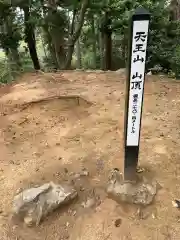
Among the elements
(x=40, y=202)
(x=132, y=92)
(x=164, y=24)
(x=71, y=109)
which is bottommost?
(x=40, y=202)

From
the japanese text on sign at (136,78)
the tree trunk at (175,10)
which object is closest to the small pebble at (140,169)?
the japanese text on sign at (136,78)

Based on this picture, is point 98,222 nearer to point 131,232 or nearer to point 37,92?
point 131,232

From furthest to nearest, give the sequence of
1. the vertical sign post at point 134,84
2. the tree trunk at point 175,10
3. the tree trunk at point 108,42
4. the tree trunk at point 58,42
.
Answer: the tree trunk at point 175,10, the tree trunk at point 108,42, the tree trunk at point 58,42, the vertical sign post at point 134,84

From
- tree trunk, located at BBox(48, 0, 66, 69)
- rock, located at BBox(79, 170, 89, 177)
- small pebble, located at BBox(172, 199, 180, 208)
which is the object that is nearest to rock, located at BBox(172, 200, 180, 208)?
small pebble, located at BBox(172, 199, 180, 208)

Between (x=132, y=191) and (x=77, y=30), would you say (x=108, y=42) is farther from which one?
(x=132, y=191)

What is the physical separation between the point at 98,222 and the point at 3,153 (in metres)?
1.84

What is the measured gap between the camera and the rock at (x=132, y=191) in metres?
3.26

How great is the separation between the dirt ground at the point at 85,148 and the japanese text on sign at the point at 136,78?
2.38 feet

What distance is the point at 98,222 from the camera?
10.3 feet

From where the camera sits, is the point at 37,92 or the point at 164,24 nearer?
the point at 37,92

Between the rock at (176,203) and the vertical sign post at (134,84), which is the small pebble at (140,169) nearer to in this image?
the vertical sign post at (134,84)

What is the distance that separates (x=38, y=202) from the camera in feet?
10.5

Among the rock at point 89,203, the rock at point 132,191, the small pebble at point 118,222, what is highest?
the rock at point 132,191

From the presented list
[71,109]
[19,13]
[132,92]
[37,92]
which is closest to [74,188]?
[132,92]
